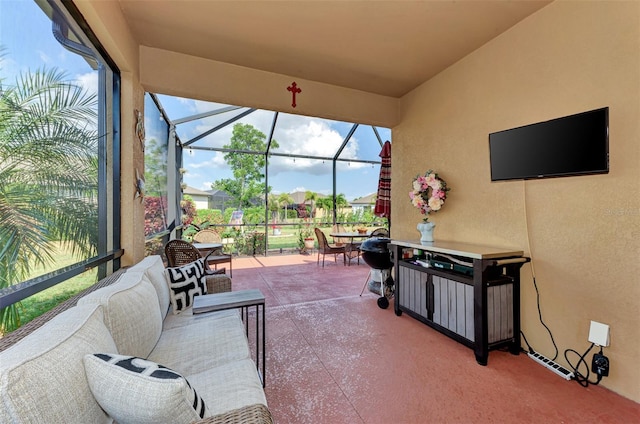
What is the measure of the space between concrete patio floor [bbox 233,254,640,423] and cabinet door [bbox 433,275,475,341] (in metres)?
0.19

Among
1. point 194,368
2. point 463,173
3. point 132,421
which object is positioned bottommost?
point 194,368

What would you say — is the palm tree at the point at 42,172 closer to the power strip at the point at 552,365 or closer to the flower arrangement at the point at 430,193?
the flower arrangement at the point at 430,193

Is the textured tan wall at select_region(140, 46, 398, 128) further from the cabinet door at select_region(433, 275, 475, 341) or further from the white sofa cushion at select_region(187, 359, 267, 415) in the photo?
the white sofa cushion at select_region(187, 359, 267, 415)

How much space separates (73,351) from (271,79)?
3.23m

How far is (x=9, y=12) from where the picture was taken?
4.13 ft

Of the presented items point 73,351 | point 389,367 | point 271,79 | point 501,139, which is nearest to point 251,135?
point 271,79

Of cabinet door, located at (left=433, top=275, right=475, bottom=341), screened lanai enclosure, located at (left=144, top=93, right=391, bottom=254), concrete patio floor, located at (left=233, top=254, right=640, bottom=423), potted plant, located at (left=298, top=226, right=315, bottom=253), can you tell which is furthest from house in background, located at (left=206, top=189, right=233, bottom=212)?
cabinet door, located at (left=433, top=275, right=475, bottom=341)

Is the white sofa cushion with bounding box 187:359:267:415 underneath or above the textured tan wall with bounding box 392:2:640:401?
underneath

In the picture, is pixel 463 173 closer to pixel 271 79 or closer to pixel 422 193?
pixel 422 193

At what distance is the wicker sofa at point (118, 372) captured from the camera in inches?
27.8

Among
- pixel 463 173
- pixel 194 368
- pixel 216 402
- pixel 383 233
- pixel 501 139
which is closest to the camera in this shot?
pixel 216 402

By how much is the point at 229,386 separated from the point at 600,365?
2467 millimetres

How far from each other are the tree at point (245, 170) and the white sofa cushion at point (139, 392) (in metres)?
6.34

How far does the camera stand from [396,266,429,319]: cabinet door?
2799 millimetres
